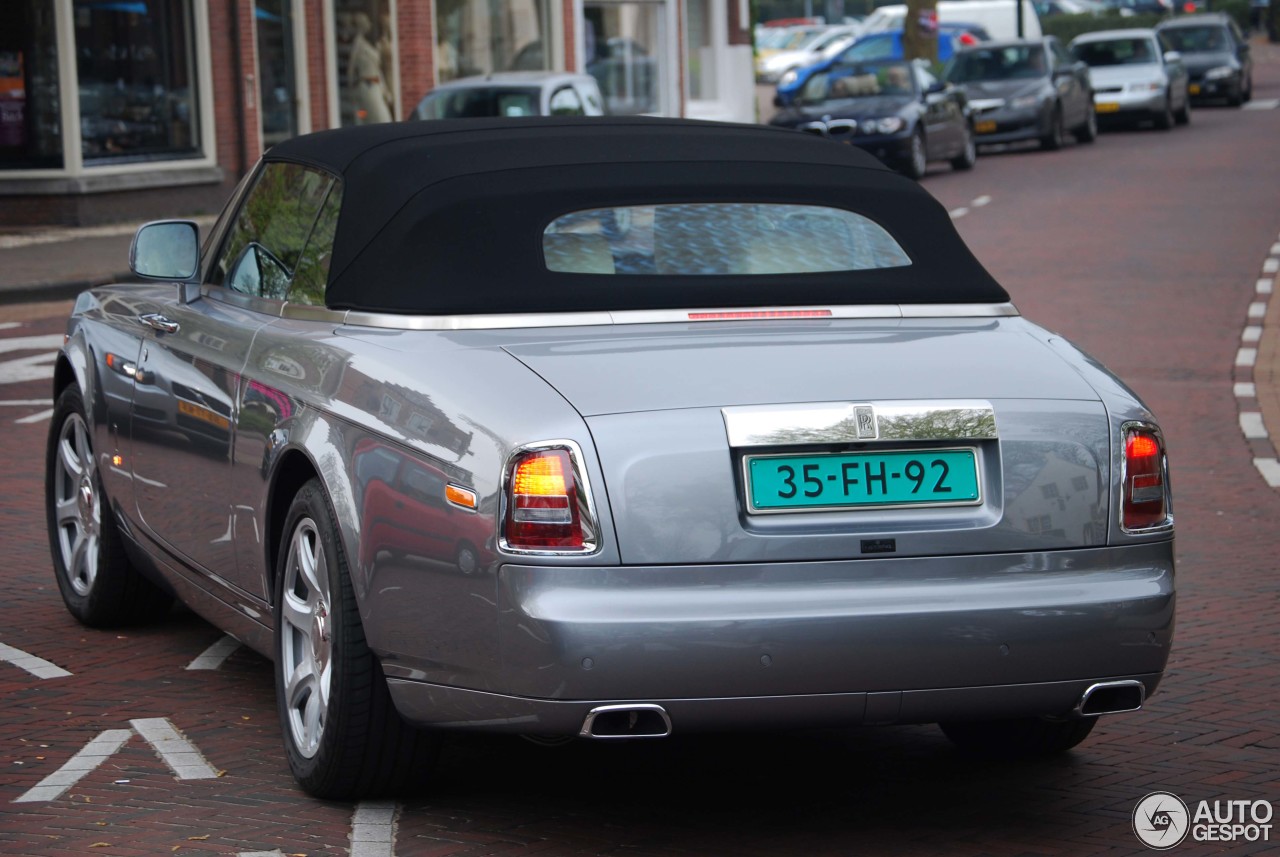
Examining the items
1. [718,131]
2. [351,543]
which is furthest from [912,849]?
[718,131]

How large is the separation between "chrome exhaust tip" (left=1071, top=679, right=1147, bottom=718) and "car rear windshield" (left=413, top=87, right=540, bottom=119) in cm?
1872

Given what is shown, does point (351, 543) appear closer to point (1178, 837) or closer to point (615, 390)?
point (615, 390)

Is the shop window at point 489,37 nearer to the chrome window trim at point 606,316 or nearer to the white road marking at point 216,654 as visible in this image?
the white road marking at point 216,654

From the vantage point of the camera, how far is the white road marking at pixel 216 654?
6.39m

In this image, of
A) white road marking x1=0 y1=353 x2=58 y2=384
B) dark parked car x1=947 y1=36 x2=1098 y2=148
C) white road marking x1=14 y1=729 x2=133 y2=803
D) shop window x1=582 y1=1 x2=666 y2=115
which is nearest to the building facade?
shop window x1=582 y1=1 x2=666 y2=115

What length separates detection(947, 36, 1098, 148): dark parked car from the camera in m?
34.9

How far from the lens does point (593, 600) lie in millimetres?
4219

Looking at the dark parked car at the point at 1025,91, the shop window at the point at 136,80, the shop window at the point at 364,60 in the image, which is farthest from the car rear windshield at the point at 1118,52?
the shop window at the point at 136,80

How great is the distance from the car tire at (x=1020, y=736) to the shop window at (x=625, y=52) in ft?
99.5

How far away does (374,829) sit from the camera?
4742mm

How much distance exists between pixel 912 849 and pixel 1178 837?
61cm

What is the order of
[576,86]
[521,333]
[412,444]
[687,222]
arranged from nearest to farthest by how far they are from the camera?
1. [412,444]
2. [521,333]
3. [687,222]
4. [576,86]

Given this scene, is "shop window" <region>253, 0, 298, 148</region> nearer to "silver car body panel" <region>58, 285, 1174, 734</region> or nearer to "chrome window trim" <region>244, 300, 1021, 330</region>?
"chrome window trim" <region>244, 300, 1021, 330</region>

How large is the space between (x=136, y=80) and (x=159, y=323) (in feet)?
63.0
